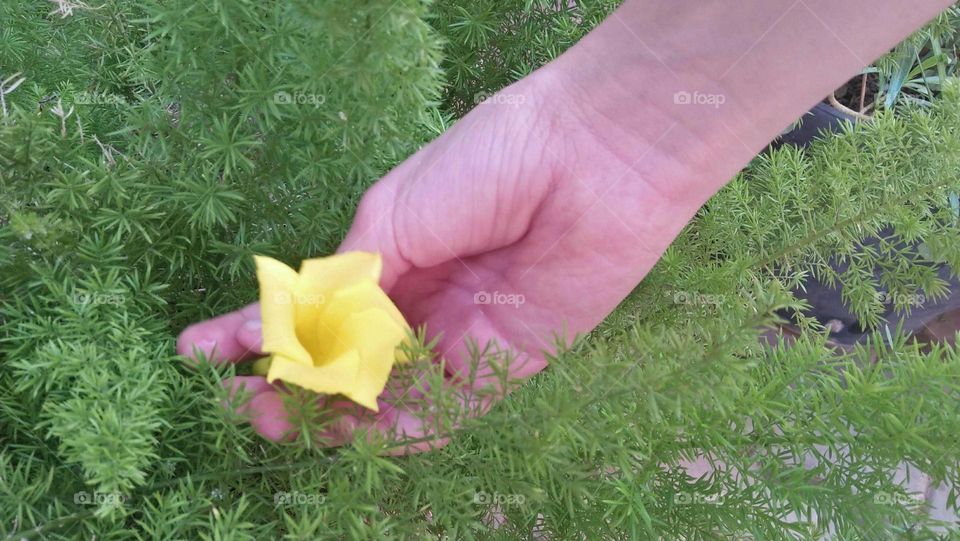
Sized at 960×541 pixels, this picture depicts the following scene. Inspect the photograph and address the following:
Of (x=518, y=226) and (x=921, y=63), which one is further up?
(x=921, y=63)

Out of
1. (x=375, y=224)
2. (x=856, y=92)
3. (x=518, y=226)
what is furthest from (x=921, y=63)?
(x=375, y=224)

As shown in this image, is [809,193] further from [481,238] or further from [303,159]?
[303,159]

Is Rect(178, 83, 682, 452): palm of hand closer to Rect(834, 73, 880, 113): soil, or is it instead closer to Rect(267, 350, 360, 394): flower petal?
Rect(267, 350, 360, 394): flower petal

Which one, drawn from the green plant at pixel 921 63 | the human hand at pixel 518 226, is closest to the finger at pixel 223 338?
the human hand at pixel 518 226

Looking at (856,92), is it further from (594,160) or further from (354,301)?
(354,301)

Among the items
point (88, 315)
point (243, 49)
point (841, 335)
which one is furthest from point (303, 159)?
point (841, 335)

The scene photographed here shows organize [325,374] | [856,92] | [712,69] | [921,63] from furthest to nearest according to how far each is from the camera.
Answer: [856,92] < [921,63] < [712,69] < [325,374]

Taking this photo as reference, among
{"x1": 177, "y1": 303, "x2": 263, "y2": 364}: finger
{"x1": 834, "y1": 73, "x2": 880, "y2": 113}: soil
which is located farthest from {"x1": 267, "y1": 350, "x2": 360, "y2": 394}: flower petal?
{"x1": 834, "y1": 73, "x2": 880, "y2": 113}: soil
